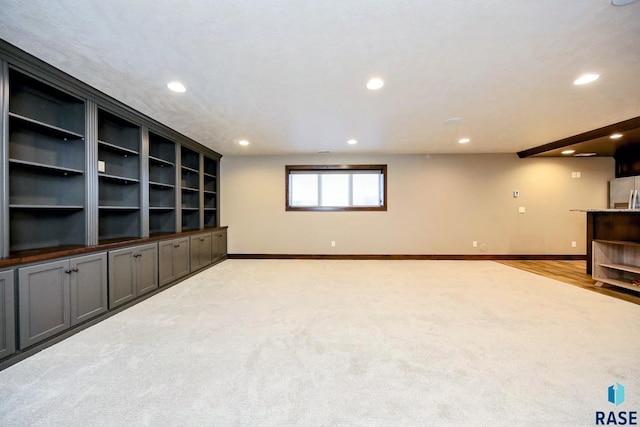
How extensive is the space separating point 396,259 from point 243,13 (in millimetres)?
5441

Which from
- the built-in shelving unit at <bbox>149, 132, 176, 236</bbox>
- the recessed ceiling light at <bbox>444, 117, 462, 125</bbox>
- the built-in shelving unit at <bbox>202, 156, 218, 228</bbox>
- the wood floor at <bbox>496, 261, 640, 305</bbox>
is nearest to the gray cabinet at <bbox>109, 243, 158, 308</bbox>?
the built-in shelving unit at <bbox>149, 132, 176, 236</bbox>

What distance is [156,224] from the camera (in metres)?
4.61

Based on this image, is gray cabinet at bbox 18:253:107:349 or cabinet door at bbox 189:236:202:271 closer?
gray cabinet at bbox 18:253:107:349

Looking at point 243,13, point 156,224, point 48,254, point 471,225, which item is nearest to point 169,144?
point 156,224

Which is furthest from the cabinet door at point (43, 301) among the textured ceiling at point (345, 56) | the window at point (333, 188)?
the window at point (333, 188)

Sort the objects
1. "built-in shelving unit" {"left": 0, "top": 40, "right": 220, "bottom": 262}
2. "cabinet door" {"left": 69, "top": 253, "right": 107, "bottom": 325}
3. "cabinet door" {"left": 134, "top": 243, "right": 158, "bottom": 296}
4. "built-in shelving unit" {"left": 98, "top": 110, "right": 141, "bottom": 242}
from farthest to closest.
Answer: "built-in shelving unit" {"left": 98, "top": 110, "right": 141, "bottom": 242}
"cabinet door" {"left": 134, "top": 243, "right": 158, "bottom": 296}
"cabinet door" {"left": 69, "top": 253, "right": 107, "bottom": 325}
"built-in shelving unit" {"left": 0, "top": 40, "right": 220, "bottom": 262}

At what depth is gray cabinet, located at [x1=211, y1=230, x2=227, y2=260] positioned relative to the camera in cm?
548

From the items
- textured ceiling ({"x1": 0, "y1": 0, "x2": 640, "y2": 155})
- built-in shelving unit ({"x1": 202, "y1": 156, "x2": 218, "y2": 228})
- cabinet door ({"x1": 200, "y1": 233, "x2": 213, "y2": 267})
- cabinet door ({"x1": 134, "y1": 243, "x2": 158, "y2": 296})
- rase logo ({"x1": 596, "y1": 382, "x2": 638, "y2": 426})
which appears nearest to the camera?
rase logo ({"x1": 596, "y1": 382, "x2": 638, "y2": 426})

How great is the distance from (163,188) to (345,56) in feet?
12.9

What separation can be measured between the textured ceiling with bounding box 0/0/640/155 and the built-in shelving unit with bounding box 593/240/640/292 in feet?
6.14

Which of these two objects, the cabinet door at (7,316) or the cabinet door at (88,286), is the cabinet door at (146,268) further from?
the cabinet door at (7,316)

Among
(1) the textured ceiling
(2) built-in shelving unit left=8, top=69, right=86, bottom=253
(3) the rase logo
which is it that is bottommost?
(3) the rase logo

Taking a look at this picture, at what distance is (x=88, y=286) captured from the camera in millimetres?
2564

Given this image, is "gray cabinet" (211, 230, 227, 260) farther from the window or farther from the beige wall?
the window
